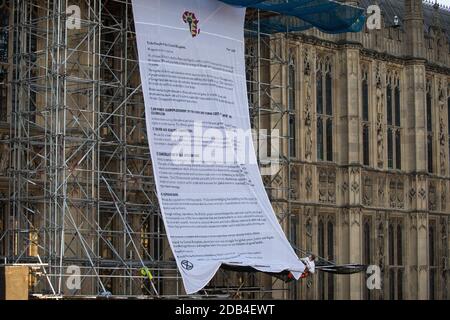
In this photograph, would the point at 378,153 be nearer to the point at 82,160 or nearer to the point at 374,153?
the point at 374,153

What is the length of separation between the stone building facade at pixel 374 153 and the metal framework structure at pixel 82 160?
17.9 ft

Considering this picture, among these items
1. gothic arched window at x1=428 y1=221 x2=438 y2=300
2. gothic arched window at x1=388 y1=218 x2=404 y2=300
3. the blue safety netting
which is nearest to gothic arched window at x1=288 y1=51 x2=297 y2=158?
the blue safety netting

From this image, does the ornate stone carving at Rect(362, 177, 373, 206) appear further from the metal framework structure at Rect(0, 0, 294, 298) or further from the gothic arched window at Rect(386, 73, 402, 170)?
the metal framework structure at Rect(0, 0, 294, 298)

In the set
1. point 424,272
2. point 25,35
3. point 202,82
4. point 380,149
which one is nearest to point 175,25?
point 202,82

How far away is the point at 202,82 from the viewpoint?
2991cm

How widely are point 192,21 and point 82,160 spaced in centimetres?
472

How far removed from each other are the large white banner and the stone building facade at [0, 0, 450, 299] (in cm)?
421

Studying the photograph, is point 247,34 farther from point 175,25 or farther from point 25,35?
point 25,35

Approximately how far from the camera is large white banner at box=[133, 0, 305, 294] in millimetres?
28375

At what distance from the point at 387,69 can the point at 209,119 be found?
39.2 feet

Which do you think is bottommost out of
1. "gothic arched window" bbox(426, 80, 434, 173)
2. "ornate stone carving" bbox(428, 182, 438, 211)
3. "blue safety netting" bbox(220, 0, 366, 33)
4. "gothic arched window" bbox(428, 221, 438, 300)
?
"gothic arched window" bbox(428, 221, 438, 300)

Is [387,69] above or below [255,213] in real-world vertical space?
above

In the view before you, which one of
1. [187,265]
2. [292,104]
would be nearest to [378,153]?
[292,104]

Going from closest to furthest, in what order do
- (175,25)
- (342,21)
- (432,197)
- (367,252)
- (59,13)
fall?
(59,13) → (175,25) → (342,21) → (367,252) → (432,197)
